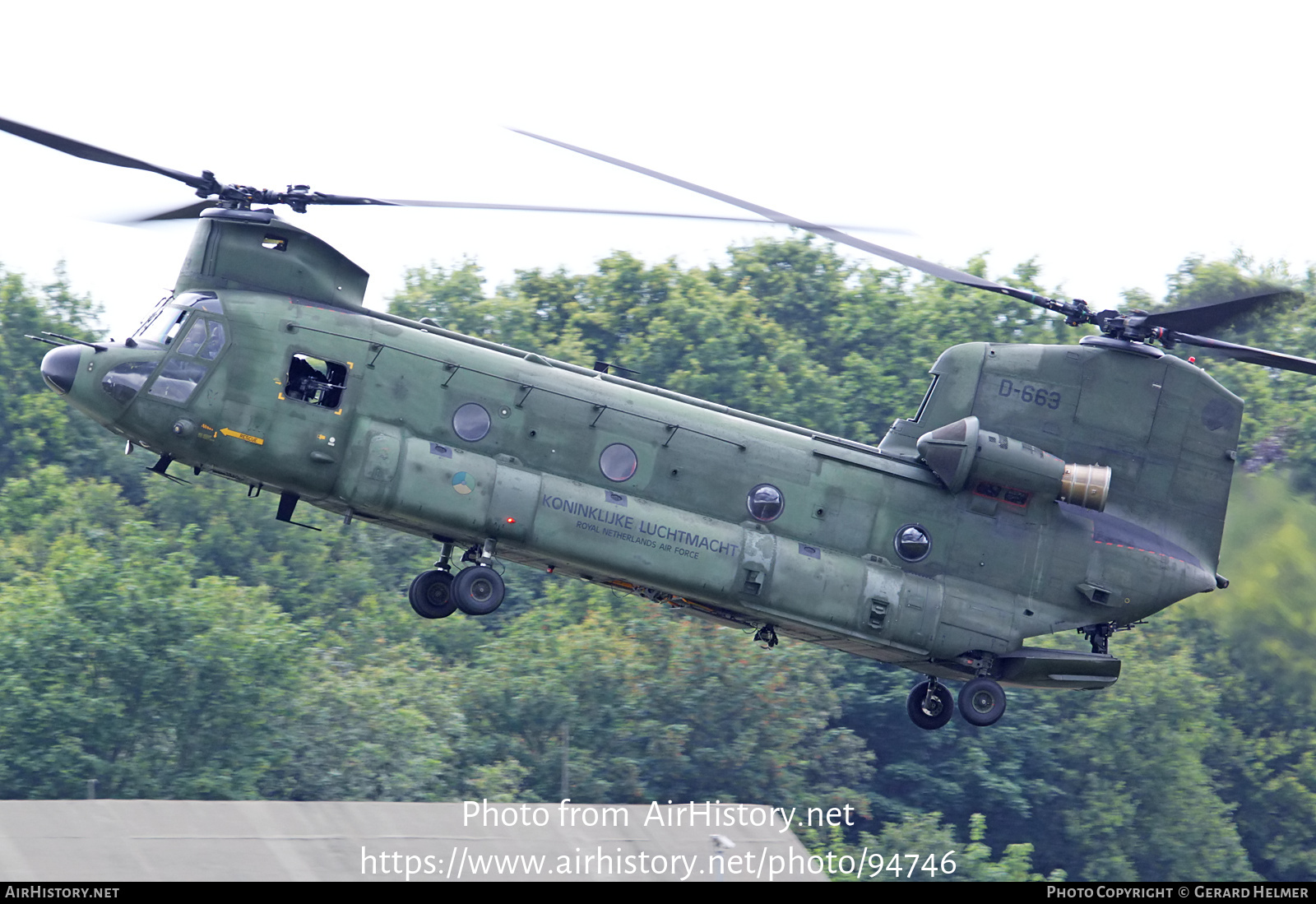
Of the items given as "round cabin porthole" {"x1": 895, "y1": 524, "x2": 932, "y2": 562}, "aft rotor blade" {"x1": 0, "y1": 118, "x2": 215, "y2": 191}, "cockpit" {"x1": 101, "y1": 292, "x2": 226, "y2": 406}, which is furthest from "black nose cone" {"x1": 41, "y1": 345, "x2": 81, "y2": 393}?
"round cabin porthole" {"x1": 895, "y1": 524, "x2": 932, "y2": 562}

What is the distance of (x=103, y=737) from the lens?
119ft

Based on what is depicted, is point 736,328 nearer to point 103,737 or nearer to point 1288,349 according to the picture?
point 1288,349

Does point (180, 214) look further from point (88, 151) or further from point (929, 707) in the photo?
point (929, 707)

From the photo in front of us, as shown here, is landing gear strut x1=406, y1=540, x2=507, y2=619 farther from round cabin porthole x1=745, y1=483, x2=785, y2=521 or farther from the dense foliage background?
the dense foliage background

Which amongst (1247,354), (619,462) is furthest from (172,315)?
(1247,354)

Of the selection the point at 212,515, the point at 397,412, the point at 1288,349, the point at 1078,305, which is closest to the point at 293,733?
the point at 212,515

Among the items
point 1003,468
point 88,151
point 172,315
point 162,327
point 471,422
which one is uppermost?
point 88,151

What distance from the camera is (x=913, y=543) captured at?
19578mm

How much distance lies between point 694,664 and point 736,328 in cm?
1814

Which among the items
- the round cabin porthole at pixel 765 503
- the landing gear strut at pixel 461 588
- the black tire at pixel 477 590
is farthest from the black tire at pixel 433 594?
the round cabin porthole at pixel 765 503

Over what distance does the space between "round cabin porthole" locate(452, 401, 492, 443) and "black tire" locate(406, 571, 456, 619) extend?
1.94 meters

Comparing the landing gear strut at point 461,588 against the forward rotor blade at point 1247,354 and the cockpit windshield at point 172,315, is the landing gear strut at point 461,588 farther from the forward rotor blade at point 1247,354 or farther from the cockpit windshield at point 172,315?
the forward rotor blade at point 1247,354

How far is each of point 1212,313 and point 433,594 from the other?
389 inches

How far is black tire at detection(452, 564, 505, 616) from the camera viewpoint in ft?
61.9
